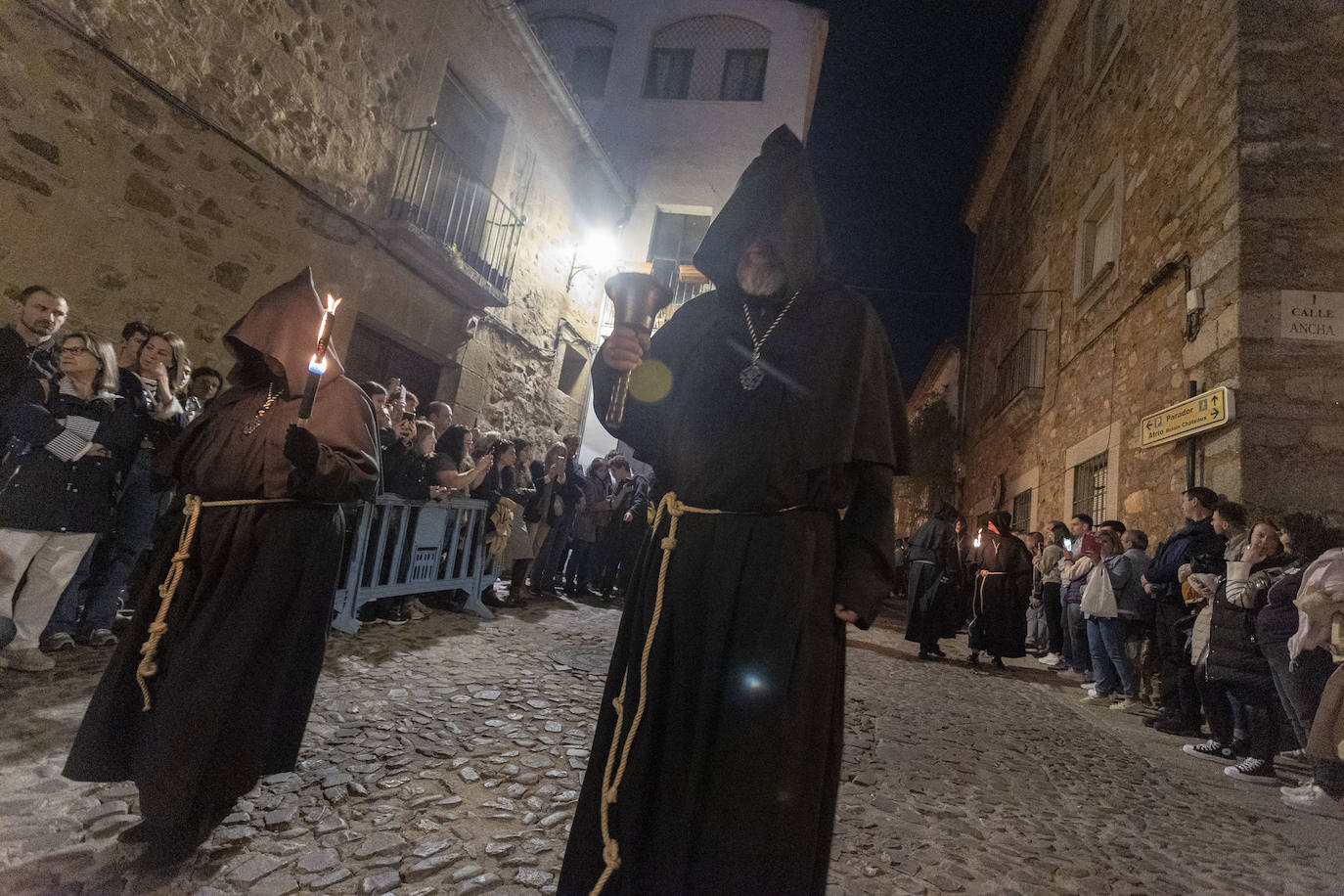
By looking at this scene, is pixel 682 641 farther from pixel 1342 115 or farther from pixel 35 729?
pixel 1342 115

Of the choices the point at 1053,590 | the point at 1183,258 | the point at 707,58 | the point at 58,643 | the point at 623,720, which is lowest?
the point at 58,643

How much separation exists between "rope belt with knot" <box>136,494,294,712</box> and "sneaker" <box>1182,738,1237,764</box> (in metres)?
6.01

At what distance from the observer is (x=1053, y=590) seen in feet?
30.2

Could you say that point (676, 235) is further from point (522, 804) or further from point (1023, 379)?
point (522, 804)

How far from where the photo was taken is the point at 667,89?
51.0ft

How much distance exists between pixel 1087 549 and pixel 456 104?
1000cm

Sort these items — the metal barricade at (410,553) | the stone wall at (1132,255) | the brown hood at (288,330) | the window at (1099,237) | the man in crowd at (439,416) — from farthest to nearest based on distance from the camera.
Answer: the window at (1099,237)
the man in crowd at (439,416)
the stone wall at (1132,255)
the metal barricade at (410,553)
the brown hood at (288,330)

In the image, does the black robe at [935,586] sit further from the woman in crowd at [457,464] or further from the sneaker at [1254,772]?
the woman in crowd at [457,464]

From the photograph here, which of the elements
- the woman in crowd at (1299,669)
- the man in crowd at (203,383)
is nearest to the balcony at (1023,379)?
the woman in crowd at (1299,669)

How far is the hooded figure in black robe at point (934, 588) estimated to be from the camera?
8.35m

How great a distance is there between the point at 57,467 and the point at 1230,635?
24.6 feet

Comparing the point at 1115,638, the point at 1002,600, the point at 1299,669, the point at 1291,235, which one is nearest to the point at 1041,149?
the point at 1291,235

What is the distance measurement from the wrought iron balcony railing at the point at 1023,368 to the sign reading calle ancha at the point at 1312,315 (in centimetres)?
585

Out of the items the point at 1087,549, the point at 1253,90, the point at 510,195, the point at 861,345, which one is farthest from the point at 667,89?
the point at 861,345
